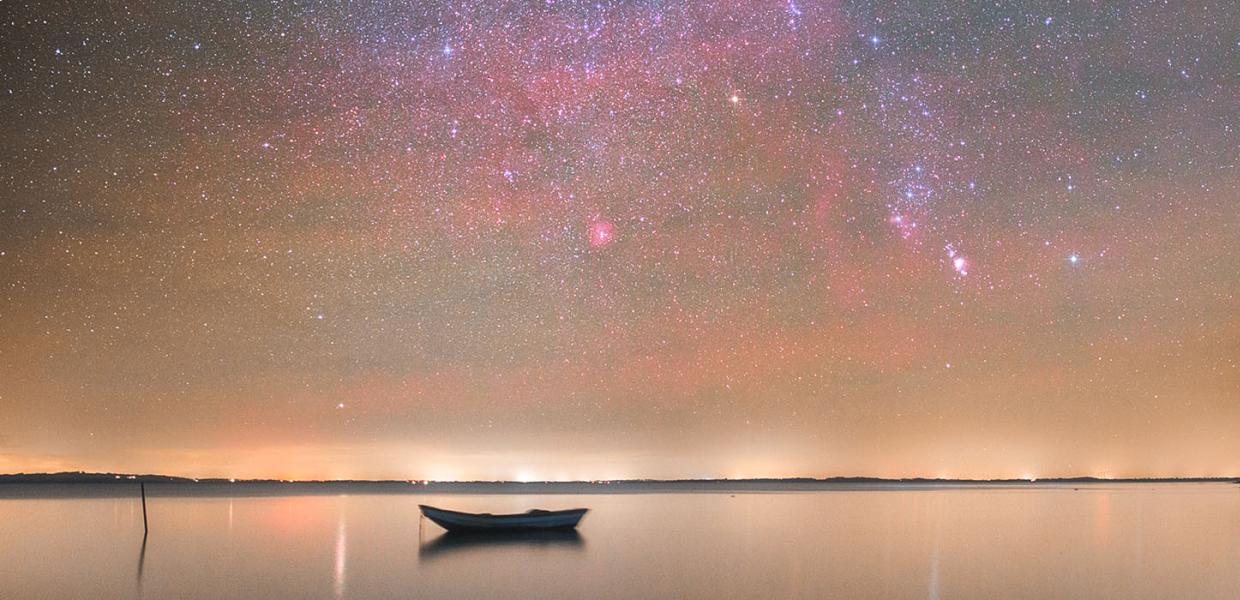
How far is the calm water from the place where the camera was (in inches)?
1088

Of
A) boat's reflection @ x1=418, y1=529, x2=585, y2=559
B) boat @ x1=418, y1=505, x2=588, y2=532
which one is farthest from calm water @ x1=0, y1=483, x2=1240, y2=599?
boat @ x1=418, y1=505, x2=588, y2=532

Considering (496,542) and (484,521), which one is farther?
(484,521)

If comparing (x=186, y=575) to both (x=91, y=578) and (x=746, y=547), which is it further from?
(x=746, y=547)

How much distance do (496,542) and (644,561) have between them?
11504 mm

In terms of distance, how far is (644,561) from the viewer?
36062 millimetres

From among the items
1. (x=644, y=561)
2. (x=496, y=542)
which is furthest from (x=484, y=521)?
(x=644, y=561)

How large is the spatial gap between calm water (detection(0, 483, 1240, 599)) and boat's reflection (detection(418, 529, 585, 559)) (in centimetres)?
17

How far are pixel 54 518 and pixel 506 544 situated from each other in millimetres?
39873

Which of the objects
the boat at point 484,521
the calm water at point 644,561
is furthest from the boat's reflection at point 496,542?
the boat at point 484,521

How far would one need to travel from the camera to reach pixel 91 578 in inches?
1217

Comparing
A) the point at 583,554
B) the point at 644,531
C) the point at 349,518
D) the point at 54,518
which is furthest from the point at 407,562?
the point at 54,518

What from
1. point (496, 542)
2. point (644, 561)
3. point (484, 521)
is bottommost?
point (496, 542)

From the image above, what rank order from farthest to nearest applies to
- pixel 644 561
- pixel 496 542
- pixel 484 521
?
pixel 484 521 → pixel 496 542 → pixel 644 561

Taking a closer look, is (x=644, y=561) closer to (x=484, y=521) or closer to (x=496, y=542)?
(x=496, y=542)
